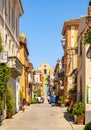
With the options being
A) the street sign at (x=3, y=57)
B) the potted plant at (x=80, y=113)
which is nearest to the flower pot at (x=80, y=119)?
the potted plant at (x=80, y=113)

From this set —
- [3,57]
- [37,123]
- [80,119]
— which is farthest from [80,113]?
[3,57]

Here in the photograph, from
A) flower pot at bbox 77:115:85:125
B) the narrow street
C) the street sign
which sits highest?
the street sign

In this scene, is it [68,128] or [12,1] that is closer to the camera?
[68,128]

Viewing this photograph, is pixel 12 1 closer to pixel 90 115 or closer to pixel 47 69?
pixel 90 115

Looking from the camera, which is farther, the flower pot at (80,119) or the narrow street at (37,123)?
the flower pot at (80,119)

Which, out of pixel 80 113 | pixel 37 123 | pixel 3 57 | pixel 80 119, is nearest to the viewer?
pixel 3 57

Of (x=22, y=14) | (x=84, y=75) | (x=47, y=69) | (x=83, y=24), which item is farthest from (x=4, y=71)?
(x=47, y=69)

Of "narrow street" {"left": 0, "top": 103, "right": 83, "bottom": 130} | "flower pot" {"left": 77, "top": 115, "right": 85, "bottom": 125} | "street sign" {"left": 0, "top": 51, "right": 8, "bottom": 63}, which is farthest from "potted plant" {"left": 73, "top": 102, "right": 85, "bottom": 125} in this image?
"street sign" {"left": 0, "top": 51, "right": 8, "bottom": 63}

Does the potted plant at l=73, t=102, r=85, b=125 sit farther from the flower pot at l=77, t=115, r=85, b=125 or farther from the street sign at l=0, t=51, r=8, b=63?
the street sign at l=0, t=51, r=8, b=63

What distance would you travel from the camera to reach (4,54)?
22.9 m

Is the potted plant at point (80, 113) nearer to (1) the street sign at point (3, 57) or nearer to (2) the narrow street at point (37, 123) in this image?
A: (2) the narrow street at point (37, 123)

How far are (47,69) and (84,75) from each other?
466 ft

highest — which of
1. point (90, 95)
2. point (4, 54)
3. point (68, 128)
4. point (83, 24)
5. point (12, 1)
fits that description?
point (12, 1)

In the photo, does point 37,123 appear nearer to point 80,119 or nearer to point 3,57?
point 80,119
